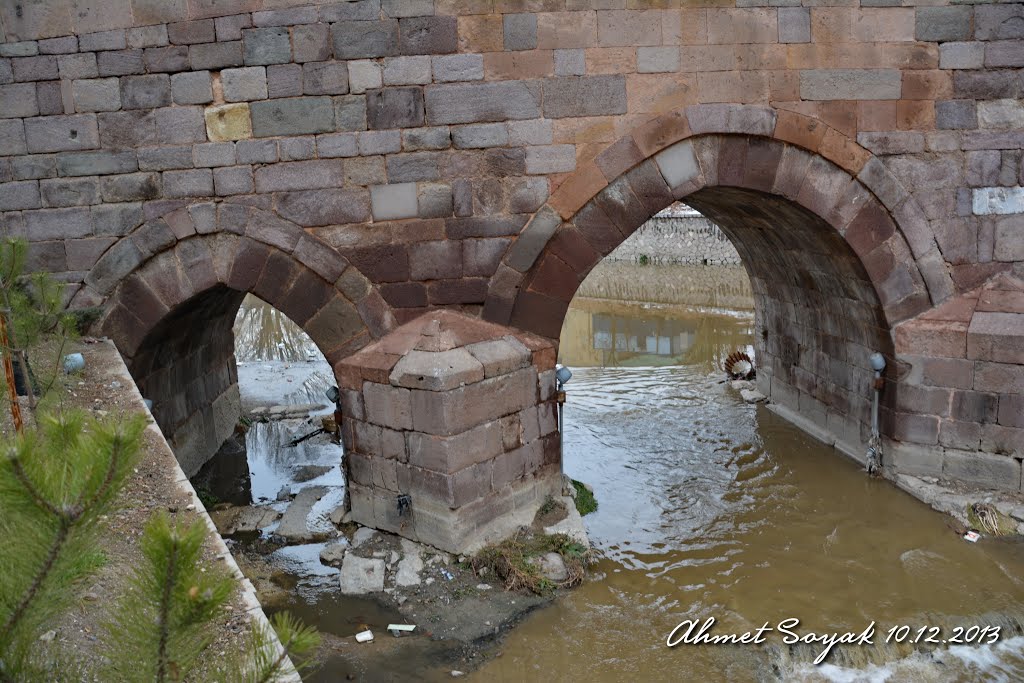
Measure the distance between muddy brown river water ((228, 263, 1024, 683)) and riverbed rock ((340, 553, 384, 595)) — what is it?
171 mm

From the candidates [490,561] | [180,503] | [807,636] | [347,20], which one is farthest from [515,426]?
[347,20]

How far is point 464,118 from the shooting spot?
20.0 ft

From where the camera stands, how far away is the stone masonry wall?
5961mm

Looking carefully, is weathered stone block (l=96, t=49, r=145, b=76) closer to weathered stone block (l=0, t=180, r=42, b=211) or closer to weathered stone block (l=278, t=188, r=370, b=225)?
weathered stone block (l=0, t=180, r=42, b=211)

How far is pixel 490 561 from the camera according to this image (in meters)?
5.52

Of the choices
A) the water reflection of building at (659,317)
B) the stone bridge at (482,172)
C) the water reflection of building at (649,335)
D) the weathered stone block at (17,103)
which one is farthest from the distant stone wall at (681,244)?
the weathered stone block at (17,103)

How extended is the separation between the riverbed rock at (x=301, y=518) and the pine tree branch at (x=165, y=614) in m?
A: 4.82

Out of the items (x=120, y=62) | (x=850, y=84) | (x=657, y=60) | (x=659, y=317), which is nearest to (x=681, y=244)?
(x=659, y=317)

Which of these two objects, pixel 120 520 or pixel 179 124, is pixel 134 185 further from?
pixel 120 520

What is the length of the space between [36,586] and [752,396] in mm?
9451

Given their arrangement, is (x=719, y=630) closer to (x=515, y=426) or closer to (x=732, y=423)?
(x=515, y=426)

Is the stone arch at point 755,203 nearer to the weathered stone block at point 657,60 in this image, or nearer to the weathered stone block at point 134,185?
the weathered stone block at point 657,60

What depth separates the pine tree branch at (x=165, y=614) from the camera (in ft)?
5.02

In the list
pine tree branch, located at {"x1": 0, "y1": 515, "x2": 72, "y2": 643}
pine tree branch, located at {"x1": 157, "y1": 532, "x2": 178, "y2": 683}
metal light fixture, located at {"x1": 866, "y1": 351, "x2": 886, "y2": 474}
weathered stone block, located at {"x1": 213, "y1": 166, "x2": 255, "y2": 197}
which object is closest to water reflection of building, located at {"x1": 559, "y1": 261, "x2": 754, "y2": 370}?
metal light fixture, located at {"x1": 866, "y1": 351, "x2": 886, "y2": 474}
